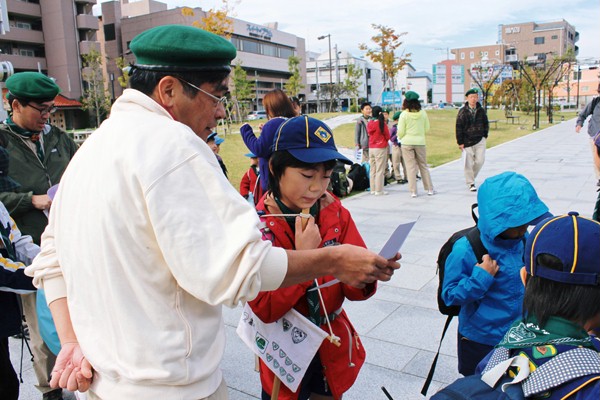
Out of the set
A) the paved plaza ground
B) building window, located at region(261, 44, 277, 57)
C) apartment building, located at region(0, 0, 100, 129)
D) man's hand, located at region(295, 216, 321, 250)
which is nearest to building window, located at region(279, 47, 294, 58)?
Result: building window, located at region(261, 44, 277, 57)

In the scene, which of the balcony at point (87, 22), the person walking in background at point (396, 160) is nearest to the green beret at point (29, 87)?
the person walking in background at point (396, 160)

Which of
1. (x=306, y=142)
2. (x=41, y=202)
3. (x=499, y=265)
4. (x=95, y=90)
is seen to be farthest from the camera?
(x=95, y=90)

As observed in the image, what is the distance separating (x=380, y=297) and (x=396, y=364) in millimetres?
1178

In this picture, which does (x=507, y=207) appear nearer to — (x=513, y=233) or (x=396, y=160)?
(x=513, y=233)

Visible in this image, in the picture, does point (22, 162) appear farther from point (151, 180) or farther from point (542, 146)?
point (542, 146)

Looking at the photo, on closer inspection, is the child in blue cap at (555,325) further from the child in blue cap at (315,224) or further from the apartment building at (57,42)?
the apartment building at (57,42)

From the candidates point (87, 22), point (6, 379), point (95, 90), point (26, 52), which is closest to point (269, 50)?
point (87, 22)

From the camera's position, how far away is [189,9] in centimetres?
1628

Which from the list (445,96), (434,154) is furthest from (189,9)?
(445,96)

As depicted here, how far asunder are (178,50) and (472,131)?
846cm

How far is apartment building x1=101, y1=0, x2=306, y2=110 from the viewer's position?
55.8 m

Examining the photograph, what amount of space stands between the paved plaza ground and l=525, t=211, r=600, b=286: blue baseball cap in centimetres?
173

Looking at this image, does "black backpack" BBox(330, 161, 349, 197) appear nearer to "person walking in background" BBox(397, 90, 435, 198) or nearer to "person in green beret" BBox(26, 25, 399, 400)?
"person walking in background" BBox(397, 90, 435, 198)

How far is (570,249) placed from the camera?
1.31m
